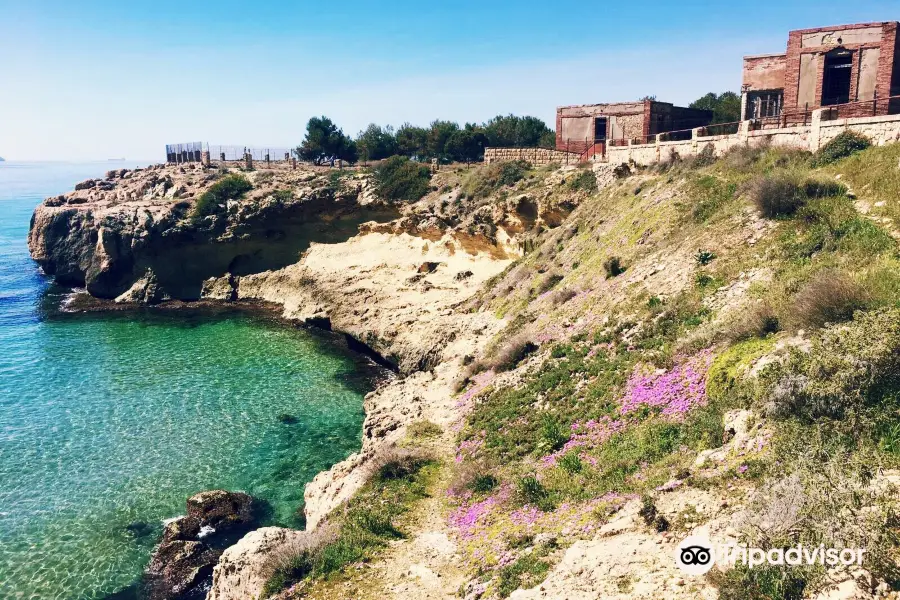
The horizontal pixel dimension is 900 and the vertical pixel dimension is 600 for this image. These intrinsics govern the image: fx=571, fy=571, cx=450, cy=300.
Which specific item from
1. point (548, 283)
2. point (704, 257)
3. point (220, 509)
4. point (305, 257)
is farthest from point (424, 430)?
point (305, 257)

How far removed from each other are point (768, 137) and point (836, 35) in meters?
8.02

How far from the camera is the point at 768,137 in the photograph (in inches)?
1041

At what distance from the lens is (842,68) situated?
95.9ft

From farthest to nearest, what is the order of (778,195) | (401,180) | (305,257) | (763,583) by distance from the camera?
(305,257)
(401,180)
(778,195)
(763,583)

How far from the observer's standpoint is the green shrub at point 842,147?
2183 centimetres

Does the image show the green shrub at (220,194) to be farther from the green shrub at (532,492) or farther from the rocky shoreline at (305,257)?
the green shrub at (532,492)

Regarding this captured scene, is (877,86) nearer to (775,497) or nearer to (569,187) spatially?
(569,187)

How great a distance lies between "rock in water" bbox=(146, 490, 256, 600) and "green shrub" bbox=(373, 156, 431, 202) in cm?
3131

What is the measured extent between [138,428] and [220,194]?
30.9 m

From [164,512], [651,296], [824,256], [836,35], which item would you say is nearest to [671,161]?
[836,35]

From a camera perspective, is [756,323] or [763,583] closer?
[763,583]

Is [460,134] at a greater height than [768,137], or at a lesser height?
greater

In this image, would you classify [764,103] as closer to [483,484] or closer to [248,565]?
[483,484]

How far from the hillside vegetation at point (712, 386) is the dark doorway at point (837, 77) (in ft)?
25.4
